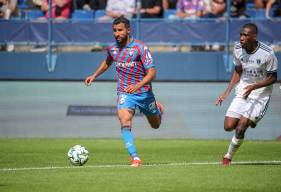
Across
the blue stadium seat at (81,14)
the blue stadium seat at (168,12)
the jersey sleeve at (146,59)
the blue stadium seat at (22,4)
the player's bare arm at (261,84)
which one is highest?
the jersey sleeve at (146,59)

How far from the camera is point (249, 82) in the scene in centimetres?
1285

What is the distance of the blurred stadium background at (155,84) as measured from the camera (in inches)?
777

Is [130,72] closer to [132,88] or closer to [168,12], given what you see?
[132,88]

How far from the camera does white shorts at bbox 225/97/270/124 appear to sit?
12742 mm

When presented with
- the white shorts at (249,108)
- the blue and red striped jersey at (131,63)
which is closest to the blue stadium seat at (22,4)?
the blue and red striped jersey at (131,63)

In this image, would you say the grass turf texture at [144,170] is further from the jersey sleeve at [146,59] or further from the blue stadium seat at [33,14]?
the blue stadium seat at [33,14]

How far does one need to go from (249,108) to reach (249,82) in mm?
425

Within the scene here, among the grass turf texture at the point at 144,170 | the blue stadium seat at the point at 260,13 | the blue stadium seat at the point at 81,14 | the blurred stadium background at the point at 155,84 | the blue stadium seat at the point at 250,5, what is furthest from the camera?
the blue stadium seat at the point at 250,5

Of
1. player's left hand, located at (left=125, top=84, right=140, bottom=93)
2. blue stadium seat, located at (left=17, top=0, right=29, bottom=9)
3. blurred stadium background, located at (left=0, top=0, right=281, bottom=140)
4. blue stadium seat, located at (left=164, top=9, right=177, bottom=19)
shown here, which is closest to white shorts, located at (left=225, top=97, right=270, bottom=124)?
player's left hand, located at (left=125, top=84, right=140, bottom=93)

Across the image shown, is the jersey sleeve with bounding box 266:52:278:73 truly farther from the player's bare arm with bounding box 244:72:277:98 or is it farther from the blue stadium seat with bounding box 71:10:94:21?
the blue stadium seat with bounding box 71:10:94:21

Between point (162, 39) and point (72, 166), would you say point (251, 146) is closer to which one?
point (162, 39)

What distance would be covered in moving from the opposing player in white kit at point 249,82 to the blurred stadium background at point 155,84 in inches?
263

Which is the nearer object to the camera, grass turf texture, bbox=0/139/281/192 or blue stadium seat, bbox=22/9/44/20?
grass turf texture, bbox=0/139/281/192

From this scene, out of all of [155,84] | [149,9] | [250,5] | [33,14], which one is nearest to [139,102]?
[155,84]
